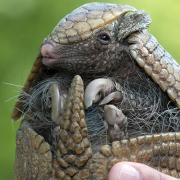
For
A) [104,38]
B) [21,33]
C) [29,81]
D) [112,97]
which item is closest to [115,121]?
[112,97]

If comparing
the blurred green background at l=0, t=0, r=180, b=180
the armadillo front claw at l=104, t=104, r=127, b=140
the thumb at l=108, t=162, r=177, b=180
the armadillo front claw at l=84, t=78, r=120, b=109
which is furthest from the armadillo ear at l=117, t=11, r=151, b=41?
the blurred green background at l=0, t=0, r=180, b=180

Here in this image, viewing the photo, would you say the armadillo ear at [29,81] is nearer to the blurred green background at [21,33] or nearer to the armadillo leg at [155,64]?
the armadillo leg at [155,64]

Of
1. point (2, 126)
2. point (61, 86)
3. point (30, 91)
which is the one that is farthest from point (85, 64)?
point (2, 126)

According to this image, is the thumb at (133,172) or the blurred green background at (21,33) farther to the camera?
the blurred green background at (21,33)

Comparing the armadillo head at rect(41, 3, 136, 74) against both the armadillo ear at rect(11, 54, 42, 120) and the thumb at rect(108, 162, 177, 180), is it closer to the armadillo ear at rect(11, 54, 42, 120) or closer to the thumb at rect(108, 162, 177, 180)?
the armadillo ear at rect(11, 54, 42, 120)

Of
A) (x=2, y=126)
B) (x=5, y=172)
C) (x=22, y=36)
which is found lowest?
(x=5, y=172)

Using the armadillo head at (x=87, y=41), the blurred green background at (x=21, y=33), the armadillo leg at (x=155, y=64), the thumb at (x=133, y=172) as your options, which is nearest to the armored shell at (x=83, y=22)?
the armadillo head at (x=87, y=41)

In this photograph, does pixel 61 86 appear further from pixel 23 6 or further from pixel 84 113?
pixel 23 6

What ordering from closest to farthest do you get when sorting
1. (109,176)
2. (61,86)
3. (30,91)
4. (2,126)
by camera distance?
(109,176), (61,86), (30,91), (2,126)
